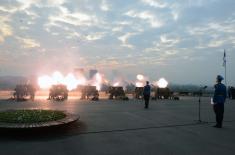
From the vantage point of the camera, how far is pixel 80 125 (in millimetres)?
11531

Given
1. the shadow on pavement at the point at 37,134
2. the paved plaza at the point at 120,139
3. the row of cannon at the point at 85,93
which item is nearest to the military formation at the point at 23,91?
the row of cannon at the point at 85,93

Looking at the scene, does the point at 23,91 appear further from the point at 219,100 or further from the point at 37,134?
the point at 219,100

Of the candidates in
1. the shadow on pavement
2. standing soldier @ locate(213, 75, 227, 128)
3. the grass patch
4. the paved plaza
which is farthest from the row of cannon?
standing soldier @ locate(213, 75, 227, 128)

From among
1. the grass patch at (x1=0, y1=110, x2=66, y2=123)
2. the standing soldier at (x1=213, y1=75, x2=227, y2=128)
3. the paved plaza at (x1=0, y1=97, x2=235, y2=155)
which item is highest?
the standing soldier at (x1=213, y1=75, x2=227, y2=128)

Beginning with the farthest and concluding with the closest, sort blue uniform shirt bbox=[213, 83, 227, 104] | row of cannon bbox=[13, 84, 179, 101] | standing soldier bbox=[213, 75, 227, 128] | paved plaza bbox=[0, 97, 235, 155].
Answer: row of cannon bbox=[13, 84, 179, 101], blue uniform shirt bbox=[213, 83, 227, 104], standing soldier bbox=[213, 75, 227, 128], paved plaza bbox=[0, 97, 235, 155]

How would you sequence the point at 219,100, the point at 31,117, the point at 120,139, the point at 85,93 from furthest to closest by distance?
the point at 85,93
the point at 219,100
the point at 31,117
the point at 120,139

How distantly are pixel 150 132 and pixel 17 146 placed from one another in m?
4.71

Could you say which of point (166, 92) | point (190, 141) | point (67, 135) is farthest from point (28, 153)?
point (166, 92)

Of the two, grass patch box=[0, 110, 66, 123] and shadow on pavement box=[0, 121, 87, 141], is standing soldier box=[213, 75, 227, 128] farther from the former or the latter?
grass patch box=[0, 110, 66, 123]

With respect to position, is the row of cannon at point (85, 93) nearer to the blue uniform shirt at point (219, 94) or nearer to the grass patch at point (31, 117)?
the grass patch at point (31, 117)

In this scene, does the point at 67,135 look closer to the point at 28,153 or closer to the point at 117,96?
the point at 28,153

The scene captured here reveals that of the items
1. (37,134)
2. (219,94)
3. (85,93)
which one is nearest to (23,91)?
(85,93)

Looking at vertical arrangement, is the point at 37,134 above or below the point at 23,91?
below

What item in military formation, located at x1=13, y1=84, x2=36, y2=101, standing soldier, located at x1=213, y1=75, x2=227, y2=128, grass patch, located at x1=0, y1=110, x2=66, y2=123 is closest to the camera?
grass patch, located at x1=0, y1=110, x2=66, y2=123
